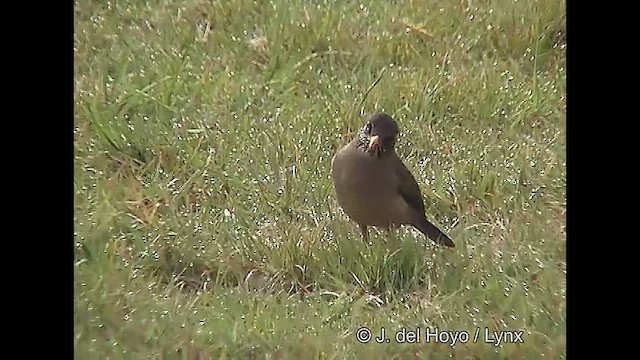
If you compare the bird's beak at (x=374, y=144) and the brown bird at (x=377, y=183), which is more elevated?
the bird's beak at (x=374, y=144)

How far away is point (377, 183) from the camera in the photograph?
7.82 feet

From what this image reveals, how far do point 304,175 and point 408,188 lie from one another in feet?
0.54

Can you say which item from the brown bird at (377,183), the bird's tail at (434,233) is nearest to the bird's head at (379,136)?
the brown bird at (377,183)

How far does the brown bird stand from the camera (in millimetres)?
2371

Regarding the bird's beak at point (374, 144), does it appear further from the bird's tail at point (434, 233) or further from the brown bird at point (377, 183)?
the bird's tail at point (434, 233)

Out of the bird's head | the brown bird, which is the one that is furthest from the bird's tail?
the bird's head

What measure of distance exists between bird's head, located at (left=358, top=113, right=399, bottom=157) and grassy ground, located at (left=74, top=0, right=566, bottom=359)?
0.08 feet

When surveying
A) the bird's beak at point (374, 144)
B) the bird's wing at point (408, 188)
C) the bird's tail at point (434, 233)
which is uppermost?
the bird's beak at point (374, 144)

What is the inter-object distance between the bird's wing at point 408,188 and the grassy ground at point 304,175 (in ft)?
0.04

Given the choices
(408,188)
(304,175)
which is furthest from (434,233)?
(304,175)

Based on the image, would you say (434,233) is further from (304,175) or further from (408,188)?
(304,175)

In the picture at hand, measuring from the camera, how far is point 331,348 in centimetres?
234

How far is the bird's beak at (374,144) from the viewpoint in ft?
7.75
